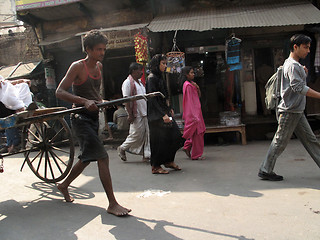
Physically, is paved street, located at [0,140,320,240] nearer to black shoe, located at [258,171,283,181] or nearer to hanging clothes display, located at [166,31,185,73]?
black shoe, located at [258,171,283,181]

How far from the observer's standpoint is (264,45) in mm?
8078

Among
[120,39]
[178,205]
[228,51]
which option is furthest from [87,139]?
[120,39]

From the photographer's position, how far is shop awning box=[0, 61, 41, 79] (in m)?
8.88

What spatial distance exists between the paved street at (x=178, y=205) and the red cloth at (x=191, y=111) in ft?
2.32

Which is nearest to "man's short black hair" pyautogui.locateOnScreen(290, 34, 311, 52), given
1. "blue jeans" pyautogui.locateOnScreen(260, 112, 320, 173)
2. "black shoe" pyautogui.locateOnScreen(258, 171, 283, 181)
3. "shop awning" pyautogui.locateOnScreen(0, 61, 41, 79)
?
"blue jeans" pyautogui.locateOnScreen(260, 112, 320, 173)

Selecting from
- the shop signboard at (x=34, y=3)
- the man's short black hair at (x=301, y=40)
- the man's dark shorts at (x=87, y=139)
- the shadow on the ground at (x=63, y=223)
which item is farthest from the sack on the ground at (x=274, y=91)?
the shop signboard at (x=34, y=3)

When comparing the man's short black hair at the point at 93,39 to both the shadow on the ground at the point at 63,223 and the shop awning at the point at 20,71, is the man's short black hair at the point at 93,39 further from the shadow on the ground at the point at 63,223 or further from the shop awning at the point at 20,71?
the shop awning at the point at 20,71

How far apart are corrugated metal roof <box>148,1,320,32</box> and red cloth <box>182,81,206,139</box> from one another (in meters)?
1.83

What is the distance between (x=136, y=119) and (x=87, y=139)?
2.53 metres

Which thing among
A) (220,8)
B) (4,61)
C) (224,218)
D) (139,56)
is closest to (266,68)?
(220,8)

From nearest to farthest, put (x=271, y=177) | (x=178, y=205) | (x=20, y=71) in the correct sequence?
(x=178, y=205) < (x=271, y=177) < (x=20, y=71)

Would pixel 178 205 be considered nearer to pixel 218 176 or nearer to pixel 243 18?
pixel 218 176

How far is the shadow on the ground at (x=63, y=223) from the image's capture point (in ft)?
8.71

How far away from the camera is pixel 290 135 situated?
12.6ft
